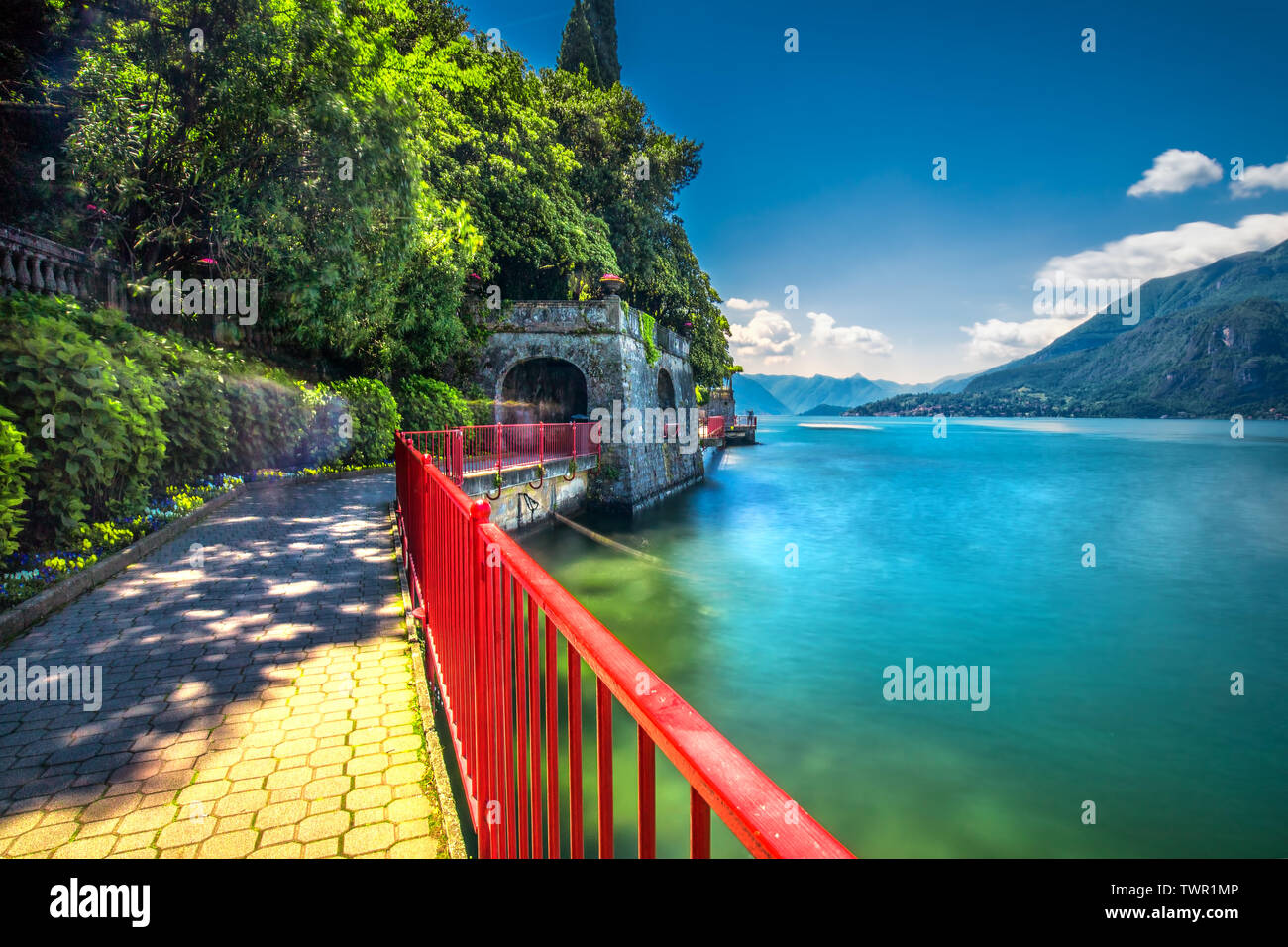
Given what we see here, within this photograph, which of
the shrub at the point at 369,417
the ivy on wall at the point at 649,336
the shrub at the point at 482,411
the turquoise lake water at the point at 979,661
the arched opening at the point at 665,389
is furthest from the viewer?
the arched opening at the point at 665,389

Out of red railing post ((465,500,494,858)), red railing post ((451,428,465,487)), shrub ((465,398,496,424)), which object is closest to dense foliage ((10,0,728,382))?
shrub ((465,398,496,424))

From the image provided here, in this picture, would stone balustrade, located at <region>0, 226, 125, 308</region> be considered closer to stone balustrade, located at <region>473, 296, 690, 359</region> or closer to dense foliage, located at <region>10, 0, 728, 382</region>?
dense foliage, located at <region>10, 0, 728, 382</region>

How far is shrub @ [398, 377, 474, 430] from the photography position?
16.4m

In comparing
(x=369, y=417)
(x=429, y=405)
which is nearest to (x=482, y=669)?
(x=369, y=417)

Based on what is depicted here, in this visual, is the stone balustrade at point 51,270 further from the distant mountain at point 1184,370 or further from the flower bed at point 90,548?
the distant mountain at point 1184,370

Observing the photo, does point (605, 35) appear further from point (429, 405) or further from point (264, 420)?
point (264, 420)

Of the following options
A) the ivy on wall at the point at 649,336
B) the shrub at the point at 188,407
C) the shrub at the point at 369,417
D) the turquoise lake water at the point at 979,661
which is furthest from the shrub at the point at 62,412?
the ivy on wall at the point at 649,336

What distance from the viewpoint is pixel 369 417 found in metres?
15.2

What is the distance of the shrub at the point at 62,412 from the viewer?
5.85m

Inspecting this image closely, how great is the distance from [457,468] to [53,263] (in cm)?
656

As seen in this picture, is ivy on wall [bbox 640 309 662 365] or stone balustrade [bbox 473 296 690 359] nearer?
stone balustrade [bbox 473 296 690 359]

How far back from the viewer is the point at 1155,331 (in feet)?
528

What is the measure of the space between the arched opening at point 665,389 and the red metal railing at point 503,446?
6.99m

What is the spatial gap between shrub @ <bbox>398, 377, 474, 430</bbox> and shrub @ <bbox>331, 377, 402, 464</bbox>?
0.57 m
